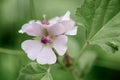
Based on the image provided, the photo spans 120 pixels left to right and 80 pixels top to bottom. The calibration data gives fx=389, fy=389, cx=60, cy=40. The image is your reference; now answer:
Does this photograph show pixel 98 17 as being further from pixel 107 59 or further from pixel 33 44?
pixel 107 59

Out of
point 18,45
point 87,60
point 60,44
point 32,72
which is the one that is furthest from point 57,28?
point 18,45

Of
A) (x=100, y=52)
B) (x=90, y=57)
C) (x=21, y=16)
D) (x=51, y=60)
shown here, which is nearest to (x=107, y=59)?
(x=100, y=52)

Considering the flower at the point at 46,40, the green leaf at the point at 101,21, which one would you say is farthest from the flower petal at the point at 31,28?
the green leaf at the point at 101,21

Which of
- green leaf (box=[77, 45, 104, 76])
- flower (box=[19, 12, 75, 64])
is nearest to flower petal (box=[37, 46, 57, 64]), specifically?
flower (box=[19, 12, 75, 64])

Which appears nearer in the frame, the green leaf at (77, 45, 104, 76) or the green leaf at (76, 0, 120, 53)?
the green leaf at (76, 0, 120, 53)

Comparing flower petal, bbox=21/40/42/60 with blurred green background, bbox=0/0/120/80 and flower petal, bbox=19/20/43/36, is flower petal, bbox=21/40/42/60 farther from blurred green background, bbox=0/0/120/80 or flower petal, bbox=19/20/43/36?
blurred green background, bbox=0/0/120/80
